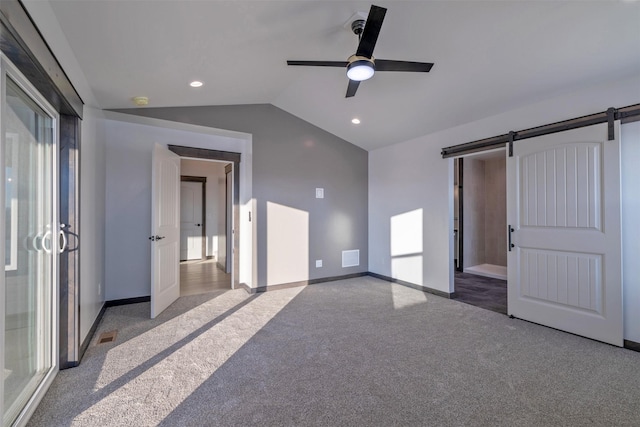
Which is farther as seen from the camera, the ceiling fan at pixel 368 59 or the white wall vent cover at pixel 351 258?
the white wall vent cover at pixel 351 258

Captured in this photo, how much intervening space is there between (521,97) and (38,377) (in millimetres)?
4869

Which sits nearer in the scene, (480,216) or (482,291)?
(482,291)

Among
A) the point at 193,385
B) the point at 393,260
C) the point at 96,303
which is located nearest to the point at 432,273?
the point at 393,260

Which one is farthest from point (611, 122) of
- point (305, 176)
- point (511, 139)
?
point (305, 176)

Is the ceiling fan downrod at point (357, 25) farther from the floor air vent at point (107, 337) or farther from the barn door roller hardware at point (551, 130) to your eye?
the floor air vent at point (107, 337)

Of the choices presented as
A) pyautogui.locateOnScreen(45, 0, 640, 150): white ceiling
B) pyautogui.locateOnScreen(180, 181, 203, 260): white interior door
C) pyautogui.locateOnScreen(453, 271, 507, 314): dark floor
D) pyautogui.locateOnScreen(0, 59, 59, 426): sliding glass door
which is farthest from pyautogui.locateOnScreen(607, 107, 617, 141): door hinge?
pyautogui.locateOnScreen(180, 181, 203, 260): white interior door

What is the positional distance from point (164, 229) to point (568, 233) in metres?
4.49

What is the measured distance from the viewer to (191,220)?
7574 mm

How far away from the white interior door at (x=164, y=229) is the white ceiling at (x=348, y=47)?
772mm

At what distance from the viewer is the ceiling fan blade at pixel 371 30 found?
181 centimetres

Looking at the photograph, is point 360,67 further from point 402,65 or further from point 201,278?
point 201,278

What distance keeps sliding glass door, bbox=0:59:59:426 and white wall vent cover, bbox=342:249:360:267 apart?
398 centimetres

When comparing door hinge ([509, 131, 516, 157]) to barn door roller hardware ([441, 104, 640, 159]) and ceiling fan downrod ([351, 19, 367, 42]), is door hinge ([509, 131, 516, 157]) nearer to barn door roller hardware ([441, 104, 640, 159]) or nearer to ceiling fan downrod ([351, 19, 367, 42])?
barn door roller hardware ([441, 104, 640, 159])

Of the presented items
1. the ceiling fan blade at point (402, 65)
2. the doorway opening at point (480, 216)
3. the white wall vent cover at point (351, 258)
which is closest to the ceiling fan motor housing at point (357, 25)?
the ceiling fan blade at point (402, 65)
